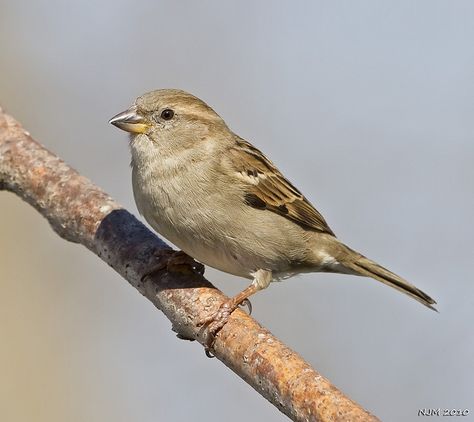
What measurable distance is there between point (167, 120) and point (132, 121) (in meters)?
0.19

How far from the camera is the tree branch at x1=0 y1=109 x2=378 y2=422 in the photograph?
10.8 feet

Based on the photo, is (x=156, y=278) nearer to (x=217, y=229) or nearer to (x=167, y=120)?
(x=217, y=229)

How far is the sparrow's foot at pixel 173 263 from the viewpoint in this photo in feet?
14.5

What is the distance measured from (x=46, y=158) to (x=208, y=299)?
1.38m

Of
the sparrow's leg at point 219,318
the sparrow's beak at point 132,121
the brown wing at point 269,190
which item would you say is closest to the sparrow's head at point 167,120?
the sparrow's beak at point 132,121

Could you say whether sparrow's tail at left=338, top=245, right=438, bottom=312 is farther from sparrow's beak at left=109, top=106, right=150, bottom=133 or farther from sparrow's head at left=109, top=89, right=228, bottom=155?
sparrow's beak at left=109, top=106, right=150, bottom=133

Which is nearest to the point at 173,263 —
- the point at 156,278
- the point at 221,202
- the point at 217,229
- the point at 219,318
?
the point at 156,278

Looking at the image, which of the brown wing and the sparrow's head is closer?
the sparrow's head

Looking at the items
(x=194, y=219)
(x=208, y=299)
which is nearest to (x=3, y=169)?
(x=194, y=219)

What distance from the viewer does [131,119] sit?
15.9 feet

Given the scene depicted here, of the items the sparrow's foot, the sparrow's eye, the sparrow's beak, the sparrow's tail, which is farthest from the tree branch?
the sparrow's tail

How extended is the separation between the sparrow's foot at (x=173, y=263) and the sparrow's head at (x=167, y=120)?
583mm

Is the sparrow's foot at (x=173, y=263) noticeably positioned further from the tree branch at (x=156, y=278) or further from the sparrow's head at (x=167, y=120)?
the sparrow's head at (x=167, y=120)

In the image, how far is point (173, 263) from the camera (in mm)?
4496
